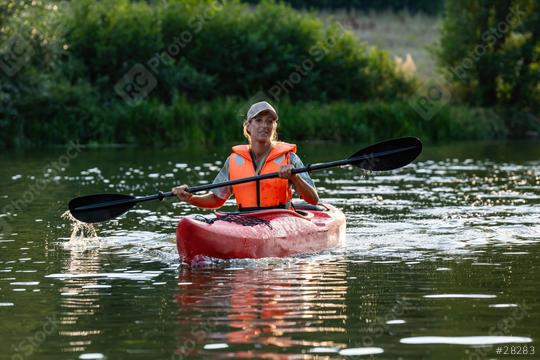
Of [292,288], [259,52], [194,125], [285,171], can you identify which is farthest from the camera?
[259,52]

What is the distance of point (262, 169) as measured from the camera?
11.2 meters

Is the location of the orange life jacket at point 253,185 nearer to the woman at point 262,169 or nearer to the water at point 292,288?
the woman at point 262,169

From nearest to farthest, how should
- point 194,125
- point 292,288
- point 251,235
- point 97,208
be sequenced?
1. point 292,288
2. point 251,235
3. point 97,208
4. point 194,125

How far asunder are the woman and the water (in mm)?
631

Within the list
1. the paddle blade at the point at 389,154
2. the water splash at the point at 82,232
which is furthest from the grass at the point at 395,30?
the paddle blade at the point at 389,154

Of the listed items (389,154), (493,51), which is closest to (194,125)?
(493,51)

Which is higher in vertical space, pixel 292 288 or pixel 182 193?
pixel 182 193

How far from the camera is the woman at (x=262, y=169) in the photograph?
1110cm

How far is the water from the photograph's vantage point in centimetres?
710

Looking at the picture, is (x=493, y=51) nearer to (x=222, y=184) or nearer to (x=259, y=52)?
(x=259, y=52)

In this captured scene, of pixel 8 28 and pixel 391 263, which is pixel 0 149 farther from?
pixel 391 263

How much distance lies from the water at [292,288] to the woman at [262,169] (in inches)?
24.8

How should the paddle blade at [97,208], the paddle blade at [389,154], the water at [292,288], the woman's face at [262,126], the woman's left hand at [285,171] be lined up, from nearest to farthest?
the water at [292,288] < the woman's left hand at [285,171] < the woman's face at [262,126] < the paddle blade at [389,154] < the paddle blade at [97,208]

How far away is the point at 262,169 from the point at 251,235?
30.2 inches
